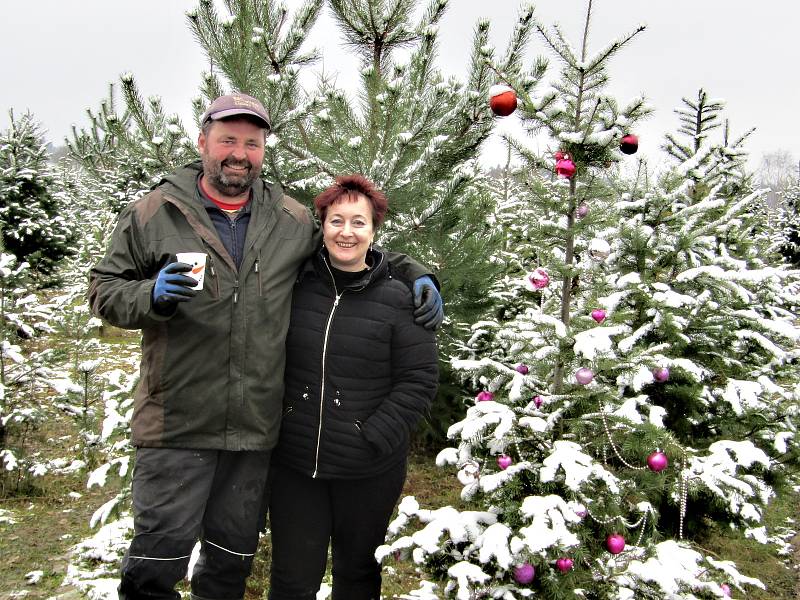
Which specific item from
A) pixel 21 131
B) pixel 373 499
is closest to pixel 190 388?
pixel 373 499

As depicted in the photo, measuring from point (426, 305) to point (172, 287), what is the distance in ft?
3.41

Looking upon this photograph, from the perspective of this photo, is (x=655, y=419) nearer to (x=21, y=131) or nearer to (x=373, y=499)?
(x=373, y=499)

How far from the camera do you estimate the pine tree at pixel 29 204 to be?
12.4 meters

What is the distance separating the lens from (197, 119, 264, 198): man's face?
237 cm

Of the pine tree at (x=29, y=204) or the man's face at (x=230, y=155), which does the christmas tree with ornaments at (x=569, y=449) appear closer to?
the man's face at (x=230, y=155)

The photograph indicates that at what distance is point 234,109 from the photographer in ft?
7.66

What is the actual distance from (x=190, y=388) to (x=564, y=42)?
92.7 inches

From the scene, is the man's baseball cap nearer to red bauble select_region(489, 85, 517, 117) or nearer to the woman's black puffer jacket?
the woman's black puffer jacket

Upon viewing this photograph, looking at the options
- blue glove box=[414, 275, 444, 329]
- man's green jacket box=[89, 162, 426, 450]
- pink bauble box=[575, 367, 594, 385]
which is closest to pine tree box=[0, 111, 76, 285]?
man's green jacket box=[89, 162, 426, 450]

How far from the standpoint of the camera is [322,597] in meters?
3.36

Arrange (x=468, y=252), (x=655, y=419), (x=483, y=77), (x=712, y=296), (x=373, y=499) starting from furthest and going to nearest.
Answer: (x=468, y=252), (x=712, y=296), (x=483, y=77), (x=655, y=419), (x=373, y=499)

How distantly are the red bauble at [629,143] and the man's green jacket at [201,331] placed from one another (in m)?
1.65

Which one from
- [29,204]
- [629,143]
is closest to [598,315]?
[629,143]

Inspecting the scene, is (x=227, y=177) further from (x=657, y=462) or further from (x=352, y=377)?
(x=657, y=462)
